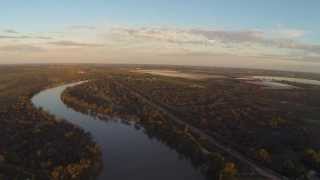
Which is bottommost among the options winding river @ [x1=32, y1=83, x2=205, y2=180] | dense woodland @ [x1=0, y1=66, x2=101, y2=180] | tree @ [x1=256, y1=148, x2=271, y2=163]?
winding river @ [x1=32, y1=83, x2=205, y2=180]

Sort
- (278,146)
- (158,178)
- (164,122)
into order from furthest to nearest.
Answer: (164,122), (278,146), (158,178)

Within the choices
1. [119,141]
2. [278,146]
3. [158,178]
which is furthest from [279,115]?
[158,178]

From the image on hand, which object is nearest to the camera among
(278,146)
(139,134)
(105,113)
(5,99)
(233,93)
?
(278,146)

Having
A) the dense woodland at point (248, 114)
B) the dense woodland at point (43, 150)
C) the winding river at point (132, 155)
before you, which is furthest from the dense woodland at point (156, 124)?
the dense woodland at point (43, 150)

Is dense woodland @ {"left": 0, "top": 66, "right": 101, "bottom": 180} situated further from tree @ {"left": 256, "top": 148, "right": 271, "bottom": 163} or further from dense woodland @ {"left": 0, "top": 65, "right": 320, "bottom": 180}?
tree @ {"left": 256, "top": 148, "right": 271, "bottom": 163}

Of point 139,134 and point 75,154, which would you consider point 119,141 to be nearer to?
point 139,134

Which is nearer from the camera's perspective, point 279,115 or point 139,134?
point 139,134

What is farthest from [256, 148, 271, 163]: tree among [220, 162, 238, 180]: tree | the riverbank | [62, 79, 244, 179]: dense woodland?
[220, 162, 238, 180]: tree
